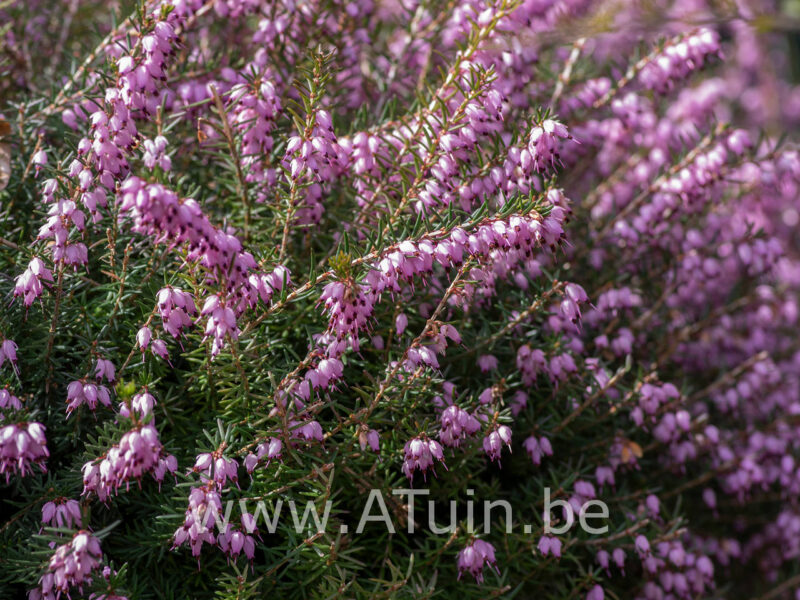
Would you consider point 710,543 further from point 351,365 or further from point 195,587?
point 195,587

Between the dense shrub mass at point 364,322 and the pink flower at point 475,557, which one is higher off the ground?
the dense shrub mass at point 364,322

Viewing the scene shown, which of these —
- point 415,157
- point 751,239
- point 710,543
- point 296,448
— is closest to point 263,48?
point 415,157

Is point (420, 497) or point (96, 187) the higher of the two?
point (96, 187)

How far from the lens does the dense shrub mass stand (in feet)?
8.04

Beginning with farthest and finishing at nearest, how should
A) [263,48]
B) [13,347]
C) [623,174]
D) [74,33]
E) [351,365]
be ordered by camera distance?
[623,174] < [74,33] < [263,48] < [351,365] < [13,347]

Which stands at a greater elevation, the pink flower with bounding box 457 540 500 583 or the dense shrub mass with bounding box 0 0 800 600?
the dense shrub mass with bounding box 0 0 800 600

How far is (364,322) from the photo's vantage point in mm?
2377

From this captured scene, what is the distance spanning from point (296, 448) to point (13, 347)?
1.02 meters

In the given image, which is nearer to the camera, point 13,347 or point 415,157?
point 13,347

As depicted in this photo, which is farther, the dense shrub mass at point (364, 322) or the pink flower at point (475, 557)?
the pink flower at point (475, 557)

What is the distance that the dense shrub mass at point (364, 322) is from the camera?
96.5 inches

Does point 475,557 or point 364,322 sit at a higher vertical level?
point 364,322

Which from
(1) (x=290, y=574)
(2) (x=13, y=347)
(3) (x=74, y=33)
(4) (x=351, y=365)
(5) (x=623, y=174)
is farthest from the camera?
(5) (x=623, y=174)

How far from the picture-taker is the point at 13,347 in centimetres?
247
